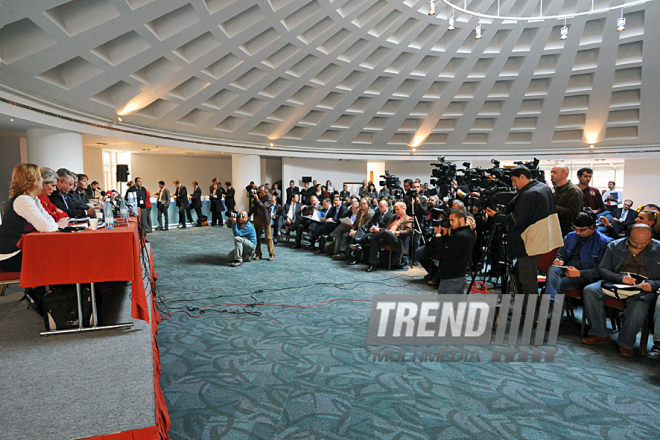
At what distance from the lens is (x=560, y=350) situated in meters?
3.39

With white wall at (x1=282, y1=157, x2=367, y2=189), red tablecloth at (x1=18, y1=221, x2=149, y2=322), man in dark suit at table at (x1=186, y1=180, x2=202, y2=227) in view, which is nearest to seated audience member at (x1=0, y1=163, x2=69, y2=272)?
red tablecloth at (x1=18, y1=221, x2=149, y2=322)

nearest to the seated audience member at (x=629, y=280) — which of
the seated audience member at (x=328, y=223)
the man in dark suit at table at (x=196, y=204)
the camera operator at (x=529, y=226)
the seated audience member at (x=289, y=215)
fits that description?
the camera operator at (x=529, y=226)

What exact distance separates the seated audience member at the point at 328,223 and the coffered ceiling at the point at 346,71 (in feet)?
16.7

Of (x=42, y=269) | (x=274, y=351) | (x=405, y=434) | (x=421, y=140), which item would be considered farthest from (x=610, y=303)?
(x=421, y=140)

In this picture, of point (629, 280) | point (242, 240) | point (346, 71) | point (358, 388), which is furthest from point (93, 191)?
point (629, 280)

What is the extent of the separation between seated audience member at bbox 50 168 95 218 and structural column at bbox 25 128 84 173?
424 cm

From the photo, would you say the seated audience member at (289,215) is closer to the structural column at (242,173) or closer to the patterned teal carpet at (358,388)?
the structural column at (242,173)

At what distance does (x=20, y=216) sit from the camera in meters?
3.18

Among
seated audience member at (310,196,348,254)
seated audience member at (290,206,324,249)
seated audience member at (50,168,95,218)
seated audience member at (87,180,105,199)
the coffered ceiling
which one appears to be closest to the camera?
seated audience member at (50,168,95,218)

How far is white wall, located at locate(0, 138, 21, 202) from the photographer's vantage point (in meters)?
10.4

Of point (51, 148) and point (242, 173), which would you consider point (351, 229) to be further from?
point (242, 173)

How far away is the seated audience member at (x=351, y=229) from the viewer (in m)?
7.62

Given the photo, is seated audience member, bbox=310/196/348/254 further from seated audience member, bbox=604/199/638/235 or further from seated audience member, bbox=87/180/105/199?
seated audience member, bbox=604/199/638/235

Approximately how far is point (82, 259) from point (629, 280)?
4.61 metres
